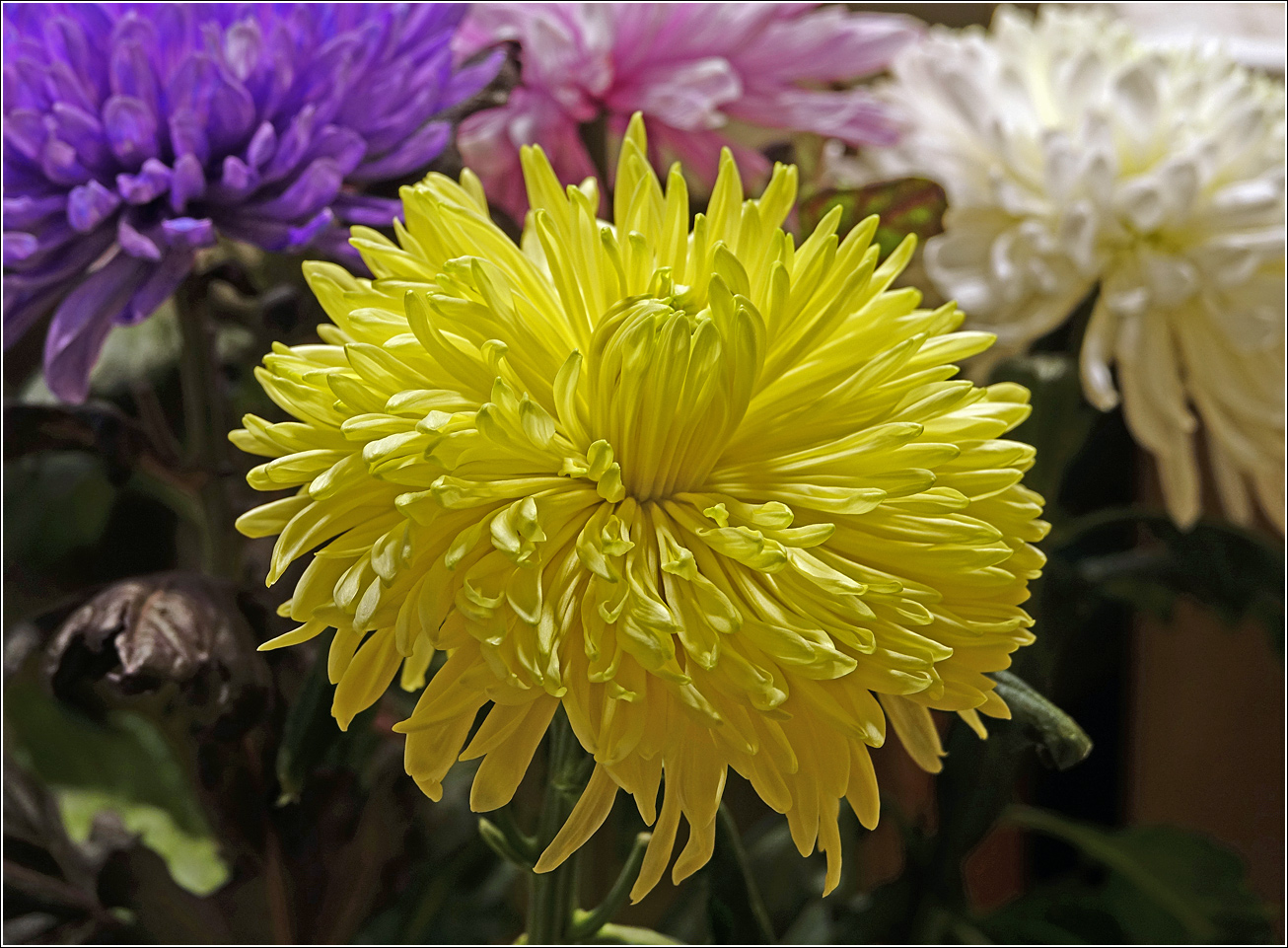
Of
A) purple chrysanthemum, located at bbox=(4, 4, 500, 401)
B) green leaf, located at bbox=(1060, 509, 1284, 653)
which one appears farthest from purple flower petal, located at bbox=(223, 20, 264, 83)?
green leaf, located at bbox=(1060, 509, 1284, 653)

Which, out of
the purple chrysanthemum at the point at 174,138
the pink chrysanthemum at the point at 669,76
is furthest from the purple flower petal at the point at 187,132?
the pink chrysanthemum at the point at 669,76

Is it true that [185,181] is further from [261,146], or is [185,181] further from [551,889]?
[551,889]

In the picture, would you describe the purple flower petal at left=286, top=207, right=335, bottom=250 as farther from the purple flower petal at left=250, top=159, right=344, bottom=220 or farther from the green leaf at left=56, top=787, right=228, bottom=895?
the green leaf at left=56, top=787, right=228, bottom=895

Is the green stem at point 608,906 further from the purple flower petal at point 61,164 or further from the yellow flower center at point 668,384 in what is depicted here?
the purple flower petal at point 61,164

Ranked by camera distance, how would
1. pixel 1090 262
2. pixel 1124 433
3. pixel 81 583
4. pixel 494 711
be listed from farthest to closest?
pixel 1124 433 → pixel 81 583 → pixel 1090 262 → pixel 494 711

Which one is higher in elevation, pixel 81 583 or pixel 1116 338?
pixel 1116 338

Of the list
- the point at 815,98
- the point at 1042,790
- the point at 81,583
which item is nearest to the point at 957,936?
the point at 1042,790

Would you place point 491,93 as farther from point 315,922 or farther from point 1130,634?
point 1130,634
